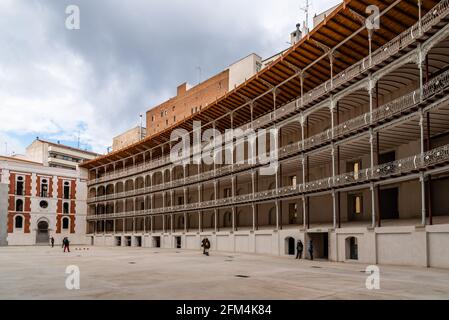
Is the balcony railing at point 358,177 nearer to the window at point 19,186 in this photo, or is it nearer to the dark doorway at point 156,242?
the dark doorway at point 156,242

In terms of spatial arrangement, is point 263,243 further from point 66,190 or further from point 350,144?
point 66,190

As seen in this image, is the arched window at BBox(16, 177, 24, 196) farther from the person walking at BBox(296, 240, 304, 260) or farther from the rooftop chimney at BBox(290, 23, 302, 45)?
the person walking at BBox(296, 240, 304, 260)

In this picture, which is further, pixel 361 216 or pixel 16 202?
pixel 16 202

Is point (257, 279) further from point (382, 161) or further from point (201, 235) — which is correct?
point (201, 235)

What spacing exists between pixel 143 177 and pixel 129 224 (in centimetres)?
978

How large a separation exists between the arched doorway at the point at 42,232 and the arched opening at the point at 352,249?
1965 inches

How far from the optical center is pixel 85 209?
68.2 metres

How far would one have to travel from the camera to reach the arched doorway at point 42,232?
62000 millimetres

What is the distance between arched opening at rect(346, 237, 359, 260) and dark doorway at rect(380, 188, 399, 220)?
345 cm

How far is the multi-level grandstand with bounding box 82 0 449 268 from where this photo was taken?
22250 millimetres

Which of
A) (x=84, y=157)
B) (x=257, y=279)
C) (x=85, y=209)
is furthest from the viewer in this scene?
(x=84, y=157)

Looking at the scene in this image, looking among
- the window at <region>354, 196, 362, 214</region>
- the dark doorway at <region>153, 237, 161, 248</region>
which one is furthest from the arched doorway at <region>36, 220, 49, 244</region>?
the window at <region>354, 196, 362, 214</region>
